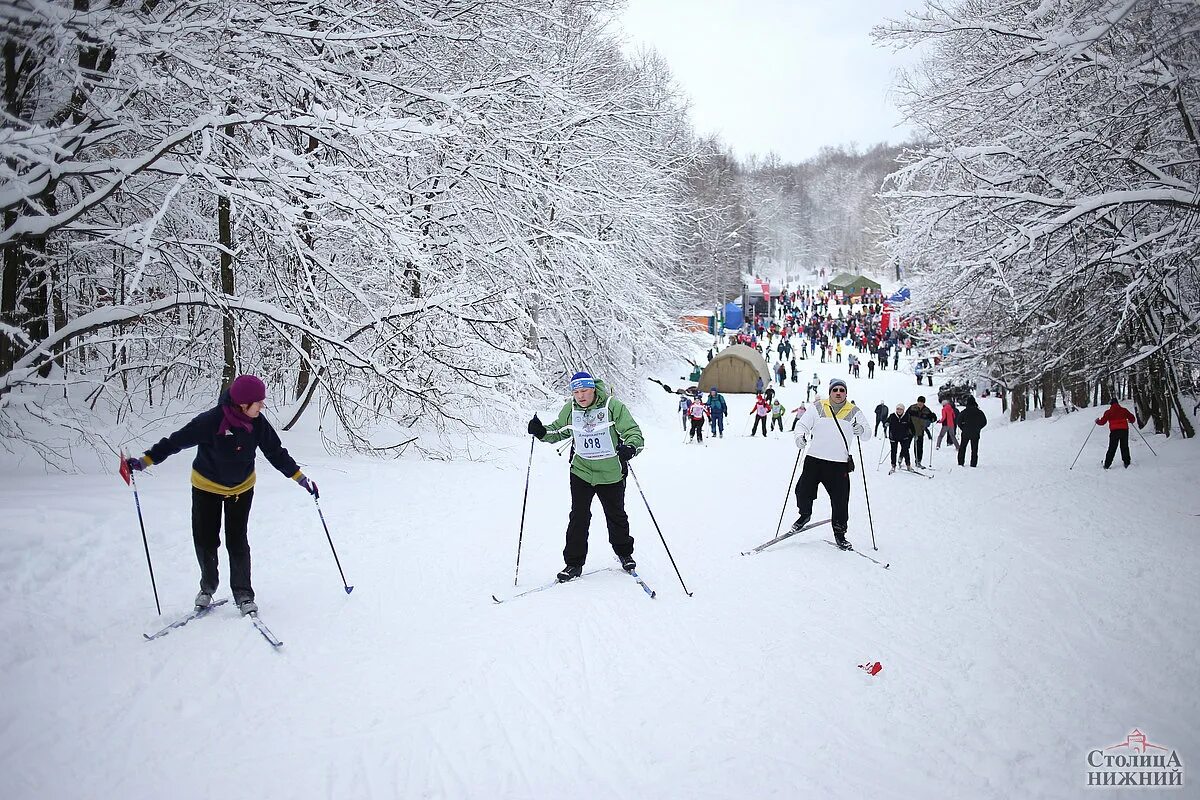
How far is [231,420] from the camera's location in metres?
4.73

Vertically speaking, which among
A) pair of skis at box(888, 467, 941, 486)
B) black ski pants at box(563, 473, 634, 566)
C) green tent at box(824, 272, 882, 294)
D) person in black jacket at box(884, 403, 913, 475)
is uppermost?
green tent at box(824, 272, 882, 294)

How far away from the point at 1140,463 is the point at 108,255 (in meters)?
17.4

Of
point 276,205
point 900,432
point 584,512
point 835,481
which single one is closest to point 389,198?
point 276,205

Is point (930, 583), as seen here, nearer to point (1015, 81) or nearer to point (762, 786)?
point (762, 786)

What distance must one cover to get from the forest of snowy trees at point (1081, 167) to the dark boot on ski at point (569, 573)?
6168 mm

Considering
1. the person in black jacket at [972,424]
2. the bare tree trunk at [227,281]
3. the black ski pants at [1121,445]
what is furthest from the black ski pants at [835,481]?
the person in black jacket at [972,424]

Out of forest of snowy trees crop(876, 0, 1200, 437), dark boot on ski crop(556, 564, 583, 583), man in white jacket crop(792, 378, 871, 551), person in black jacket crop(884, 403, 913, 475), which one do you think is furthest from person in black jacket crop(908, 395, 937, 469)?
dark boot on ski crop(556, 564, 583, 583)

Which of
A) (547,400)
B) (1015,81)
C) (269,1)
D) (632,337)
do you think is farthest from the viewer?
(632,337)

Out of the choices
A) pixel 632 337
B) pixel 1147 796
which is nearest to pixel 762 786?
pixel 1147 796

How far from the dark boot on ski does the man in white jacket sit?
2826mm

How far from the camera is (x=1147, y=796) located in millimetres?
3338

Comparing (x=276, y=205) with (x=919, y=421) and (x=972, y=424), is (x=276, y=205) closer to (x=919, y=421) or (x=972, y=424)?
(x=919, y=421)

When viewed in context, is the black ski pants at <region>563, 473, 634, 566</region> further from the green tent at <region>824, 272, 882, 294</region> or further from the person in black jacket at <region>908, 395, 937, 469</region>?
the green tent at <region>824, 272, 882, 294</region>

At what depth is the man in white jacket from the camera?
7.23 meters
